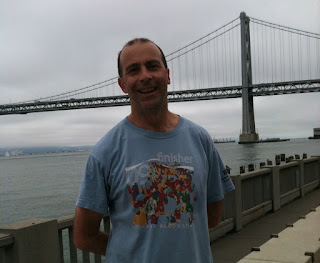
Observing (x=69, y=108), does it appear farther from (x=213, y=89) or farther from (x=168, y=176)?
(x=168, y=176)

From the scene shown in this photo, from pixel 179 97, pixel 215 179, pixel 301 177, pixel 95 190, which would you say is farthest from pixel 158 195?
pixel 179 97

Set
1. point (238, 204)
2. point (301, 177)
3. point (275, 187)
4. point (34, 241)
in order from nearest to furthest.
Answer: point (34, 241)
point (238, 204)
point (275, 187)
point (301, 177)

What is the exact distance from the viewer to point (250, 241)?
5480mm

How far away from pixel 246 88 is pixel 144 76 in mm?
65336

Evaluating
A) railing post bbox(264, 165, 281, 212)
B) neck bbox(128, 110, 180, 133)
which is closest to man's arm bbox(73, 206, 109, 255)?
neck bbox(128, 110, 180, 133)

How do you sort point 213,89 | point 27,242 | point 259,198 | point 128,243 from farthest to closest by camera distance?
1. point 213,89
2. point 259,198
3. point 27,242
4. point 128,243

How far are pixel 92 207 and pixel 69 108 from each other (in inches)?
2578

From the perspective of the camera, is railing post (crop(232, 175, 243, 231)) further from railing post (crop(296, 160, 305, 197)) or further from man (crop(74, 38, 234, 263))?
man (crop(74, 38, 234, 263))

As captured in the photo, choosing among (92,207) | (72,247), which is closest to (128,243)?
(92,207)

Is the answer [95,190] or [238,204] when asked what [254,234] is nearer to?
[238,204]

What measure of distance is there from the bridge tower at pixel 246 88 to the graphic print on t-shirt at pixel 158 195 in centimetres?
6362

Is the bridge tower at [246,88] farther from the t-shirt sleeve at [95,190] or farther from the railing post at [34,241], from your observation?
the t-shirt sleeve at [95,190]

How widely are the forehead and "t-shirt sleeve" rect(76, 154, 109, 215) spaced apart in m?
0.36

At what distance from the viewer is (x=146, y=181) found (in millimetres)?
1434
